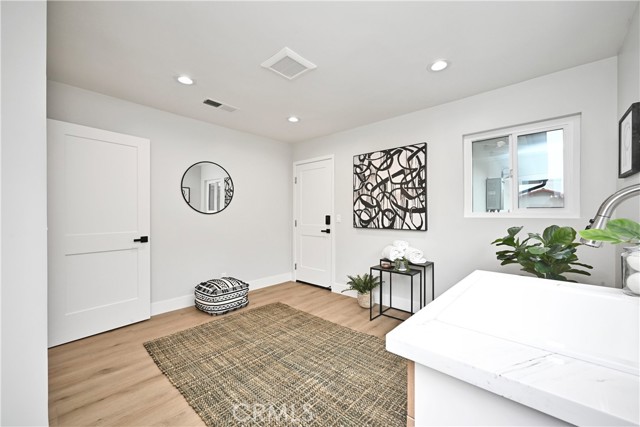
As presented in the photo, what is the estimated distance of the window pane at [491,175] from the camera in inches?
101

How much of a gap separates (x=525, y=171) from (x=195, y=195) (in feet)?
11.9

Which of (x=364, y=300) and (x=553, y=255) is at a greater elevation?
(x=553, y=255)

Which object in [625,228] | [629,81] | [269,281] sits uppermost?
[629,81]

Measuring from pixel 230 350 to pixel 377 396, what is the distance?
1263 millimetres

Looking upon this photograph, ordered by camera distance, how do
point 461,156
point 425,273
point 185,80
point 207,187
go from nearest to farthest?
point 185,80
point 461,156
point 425,273
point 207,187

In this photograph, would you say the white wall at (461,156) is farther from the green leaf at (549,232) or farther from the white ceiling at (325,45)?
the green leaf at (549,232)

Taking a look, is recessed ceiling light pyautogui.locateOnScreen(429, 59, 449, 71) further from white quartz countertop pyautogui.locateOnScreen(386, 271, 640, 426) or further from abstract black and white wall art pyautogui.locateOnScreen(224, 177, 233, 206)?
abstract black and white wall art pyautogui.locateOnScreen(224, 177, 233, 206)

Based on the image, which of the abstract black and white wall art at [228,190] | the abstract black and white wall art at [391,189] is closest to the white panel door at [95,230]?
the abstract black and white wall art at [228,190]

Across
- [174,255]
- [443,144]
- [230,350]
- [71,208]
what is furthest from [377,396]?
[71,208]

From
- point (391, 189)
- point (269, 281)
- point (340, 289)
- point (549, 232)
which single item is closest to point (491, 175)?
point (549, 232)

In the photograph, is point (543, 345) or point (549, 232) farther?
point (549, 232)

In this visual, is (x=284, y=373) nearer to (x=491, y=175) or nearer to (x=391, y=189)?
(x=391, y=189)

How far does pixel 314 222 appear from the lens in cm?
420

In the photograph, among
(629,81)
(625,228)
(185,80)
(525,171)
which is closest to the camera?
(625,228)
